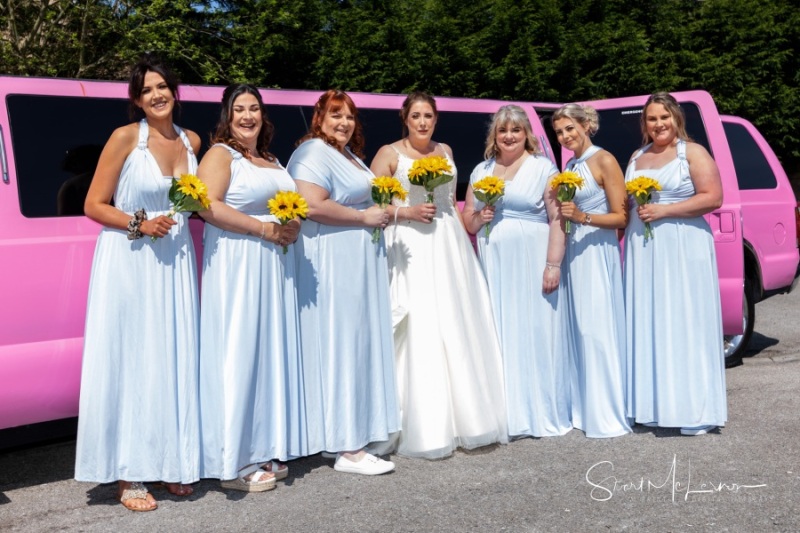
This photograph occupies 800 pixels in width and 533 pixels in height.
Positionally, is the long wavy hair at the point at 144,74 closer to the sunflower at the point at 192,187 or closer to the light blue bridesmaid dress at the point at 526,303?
the sunflower at the point at 192,187

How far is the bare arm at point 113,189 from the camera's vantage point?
4.15 metres

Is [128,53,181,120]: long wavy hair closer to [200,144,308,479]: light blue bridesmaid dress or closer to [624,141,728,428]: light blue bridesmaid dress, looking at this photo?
[200,144,308,479]: light blue bridesmaid dress

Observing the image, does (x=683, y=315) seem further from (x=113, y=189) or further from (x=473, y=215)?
(x=113, y=189)

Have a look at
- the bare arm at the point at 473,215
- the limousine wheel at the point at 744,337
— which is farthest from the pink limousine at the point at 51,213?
the limousine wheel at the point at 744,337

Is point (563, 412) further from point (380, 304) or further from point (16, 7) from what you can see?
point (16, 7)

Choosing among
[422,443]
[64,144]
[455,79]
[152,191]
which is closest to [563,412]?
[422,443]

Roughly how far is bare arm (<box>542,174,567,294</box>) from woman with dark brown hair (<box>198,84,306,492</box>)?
5.38 ft

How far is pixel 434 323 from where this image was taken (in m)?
5.23

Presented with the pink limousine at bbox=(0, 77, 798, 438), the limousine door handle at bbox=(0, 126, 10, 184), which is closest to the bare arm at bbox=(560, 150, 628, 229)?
the pink limousine at bbox=(0, 77, 798, 438)

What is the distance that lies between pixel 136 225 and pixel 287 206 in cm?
69

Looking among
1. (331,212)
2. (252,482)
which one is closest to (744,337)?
(331,212)

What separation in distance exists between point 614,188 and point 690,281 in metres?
0.72

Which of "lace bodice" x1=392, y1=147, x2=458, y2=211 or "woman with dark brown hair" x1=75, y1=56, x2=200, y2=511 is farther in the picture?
"lace bodice" x1=392, y1=147, x2=458, y2=211

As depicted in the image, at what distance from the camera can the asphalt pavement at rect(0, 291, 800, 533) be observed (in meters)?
4.08
